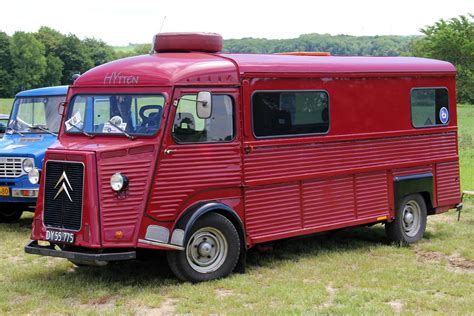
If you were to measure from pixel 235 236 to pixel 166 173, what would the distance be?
1.13 meters

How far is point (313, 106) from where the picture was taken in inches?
403

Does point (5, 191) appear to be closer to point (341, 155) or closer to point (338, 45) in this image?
point (341, 155)

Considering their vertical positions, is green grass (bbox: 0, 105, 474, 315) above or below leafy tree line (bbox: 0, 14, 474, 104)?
below

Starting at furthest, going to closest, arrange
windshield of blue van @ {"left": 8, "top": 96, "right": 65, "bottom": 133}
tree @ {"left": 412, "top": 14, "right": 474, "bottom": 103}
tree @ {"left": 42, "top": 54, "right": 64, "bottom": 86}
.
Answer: tree @ {"left": 42, "top": 54, "right": 64, "bottom": 86} < tree @ {"left": 412, "top": 14, "right": 474, "bottom": 103} < windshield of blue van @ {"left": 8, "top": 96, "right": 65, "bottom": 133}

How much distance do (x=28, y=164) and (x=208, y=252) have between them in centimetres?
451

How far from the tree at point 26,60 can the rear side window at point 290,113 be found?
7559 centimetres

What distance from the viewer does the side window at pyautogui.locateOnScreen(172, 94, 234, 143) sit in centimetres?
886

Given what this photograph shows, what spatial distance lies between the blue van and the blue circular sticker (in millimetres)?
5568

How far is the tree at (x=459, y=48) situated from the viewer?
238ft

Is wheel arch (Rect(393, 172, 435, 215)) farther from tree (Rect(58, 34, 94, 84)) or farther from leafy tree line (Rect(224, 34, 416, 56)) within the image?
tree (Rect(58, 34, 94, 84))

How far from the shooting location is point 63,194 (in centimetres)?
868

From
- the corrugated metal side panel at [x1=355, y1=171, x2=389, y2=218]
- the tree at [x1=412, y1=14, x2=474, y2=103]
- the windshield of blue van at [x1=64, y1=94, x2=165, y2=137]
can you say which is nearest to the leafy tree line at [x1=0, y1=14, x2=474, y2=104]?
the tree at [x1=412, y1=14, x2=474, y2=103]

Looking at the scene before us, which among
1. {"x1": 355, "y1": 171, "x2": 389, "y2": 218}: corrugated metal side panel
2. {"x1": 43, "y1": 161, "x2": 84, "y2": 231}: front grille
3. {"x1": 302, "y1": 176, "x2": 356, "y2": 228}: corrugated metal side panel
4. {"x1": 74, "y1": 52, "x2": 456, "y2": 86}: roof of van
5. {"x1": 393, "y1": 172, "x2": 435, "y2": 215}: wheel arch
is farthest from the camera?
{"x1": 393, "y1": 172, "x2": 435, "y2": 215}: wheel arch

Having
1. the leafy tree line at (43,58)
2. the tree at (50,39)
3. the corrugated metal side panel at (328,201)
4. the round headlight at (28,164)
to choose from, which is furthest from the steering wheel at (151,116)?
the tree at (50,39)
